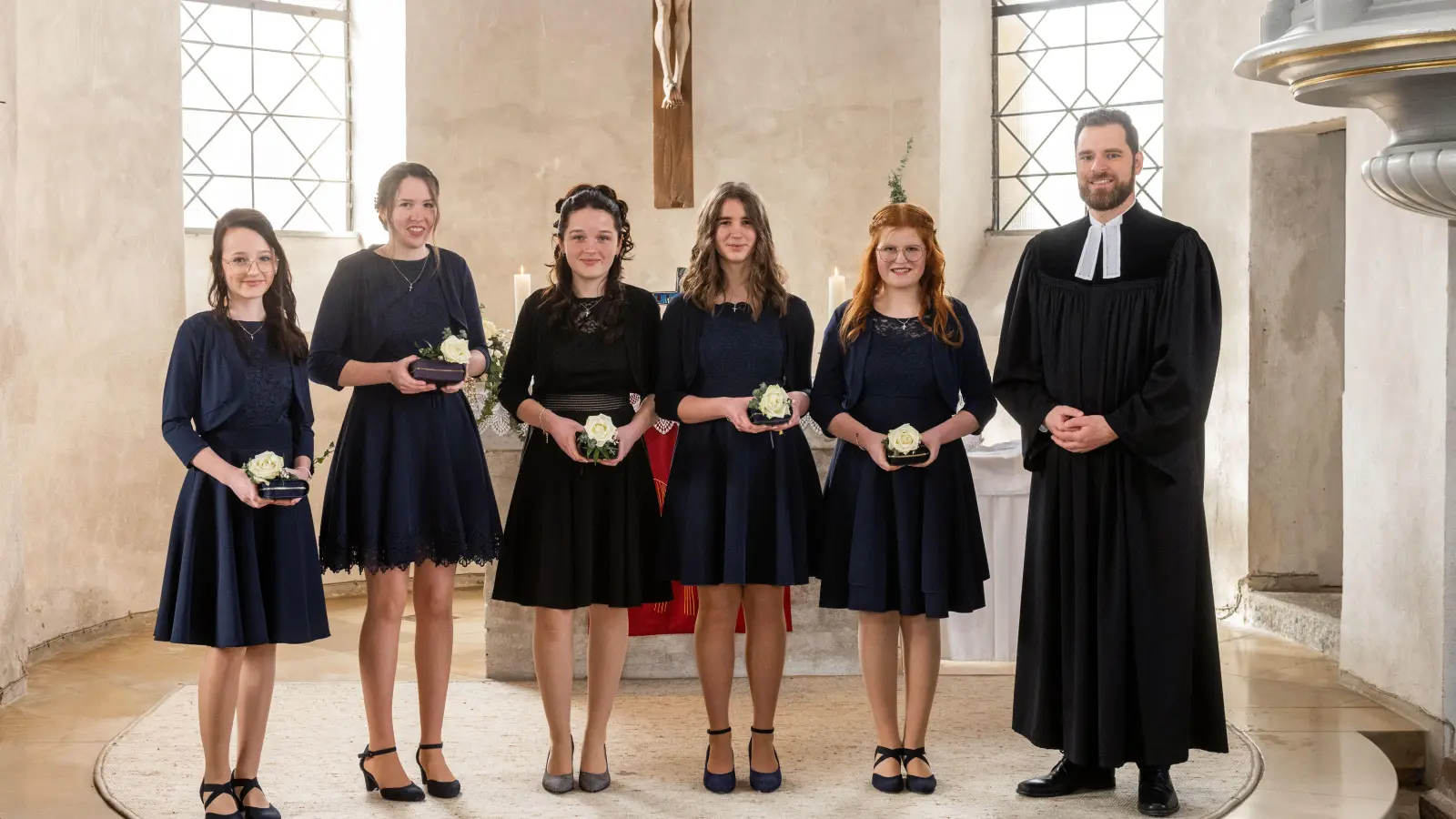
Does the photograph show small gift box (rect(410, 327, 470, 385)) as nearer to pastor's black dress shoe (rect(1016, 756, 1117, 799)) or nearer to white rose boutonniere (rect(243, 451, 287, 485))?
white rose boutonniere (rect(243, 451, 287, 485))

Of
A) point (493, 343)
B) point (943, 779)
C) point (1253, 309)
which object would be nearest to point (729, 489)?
point (943, 779)

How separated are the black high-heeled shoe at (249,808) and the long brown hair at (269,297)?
1241 mm

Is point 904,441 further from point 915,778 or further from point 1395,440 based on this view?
point 1395,440

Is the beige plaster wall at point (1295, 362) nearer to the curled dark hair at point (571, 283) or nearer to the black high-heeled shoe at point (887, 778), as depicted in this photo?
the black high-heeled shoe at point (887, 778)

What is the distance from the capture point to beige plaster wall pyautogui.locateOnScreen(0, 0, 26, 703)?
5.76 m

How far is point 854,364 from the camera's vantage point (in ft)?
15.0

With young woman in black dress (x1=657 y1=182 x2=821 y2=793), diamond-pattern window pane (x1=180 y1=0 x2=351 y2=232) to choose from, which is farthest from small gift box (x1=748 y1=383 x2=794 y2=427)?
diamond-pattern window pane (x1=180 y1=0 x2=351 y2=232)

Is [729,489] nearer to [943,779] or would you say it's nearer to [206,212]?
[943,779]

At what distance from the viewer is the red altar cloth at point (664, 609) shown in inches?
233

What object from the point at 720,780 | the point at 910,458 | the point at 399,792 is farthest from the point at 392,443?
the point at 910,458

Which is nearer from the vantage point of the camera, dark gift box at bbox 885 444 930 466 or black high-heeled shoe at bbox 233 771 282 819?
black high-heeled shoe at bbox 233 771 282 819

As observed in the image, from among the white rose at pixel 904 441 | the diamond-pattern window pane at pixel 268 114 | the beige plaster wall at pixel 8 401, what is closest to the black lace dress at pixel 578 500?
the white rose at pixel 904 441

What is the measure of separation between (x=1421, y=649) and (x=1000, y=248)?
4.18m

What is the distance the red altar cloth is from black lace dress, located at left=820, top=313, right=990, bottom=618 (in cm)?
145
